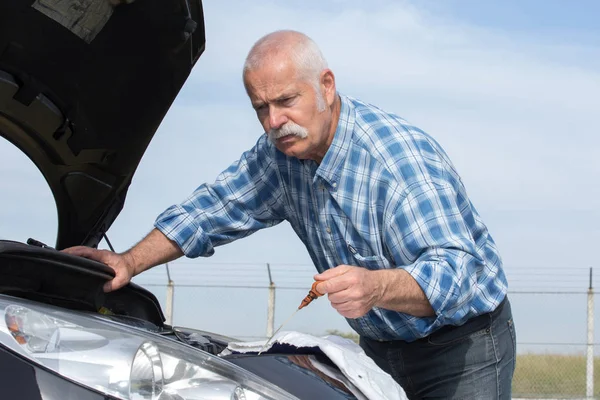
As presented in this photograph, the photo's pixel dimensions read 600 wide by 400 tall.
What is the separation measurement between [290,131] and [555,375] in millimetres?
10463

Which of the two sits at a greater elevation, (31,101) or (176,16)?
(176,16)

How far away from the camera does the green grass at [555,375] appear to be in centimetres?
1216

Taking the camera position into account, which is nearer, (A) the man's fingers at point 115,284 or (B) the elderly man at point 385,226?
(B) the elderly man at point 385,226

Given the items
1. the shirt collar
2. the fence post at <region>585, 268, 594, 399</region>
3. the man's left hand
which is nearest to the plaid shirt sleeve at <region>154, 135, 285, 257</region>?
the shirt collar

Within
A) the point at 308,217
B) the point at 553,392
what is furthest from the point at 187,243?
the point at 553,392

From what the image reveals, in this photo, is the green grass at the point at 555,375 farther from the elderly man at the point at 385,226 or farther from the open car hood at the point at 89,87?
the open car hood at the point at 89,87

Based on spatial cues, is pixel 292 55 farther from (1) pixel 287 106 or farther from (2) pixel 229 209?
(2) pixel 229 209

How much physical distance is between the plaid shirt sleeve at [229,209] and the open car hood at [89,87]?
0.84 feet

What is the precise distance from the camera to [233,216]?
3377 millimetres

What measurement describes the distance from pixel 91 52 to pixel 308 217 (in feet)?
3.10

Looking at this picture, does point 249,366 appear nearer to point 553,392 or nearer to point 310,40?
point 310,40

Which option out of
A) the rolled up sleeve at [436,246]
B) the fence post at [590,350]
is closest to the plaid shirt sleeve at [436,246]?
the rolled up sleeve at [436,246]

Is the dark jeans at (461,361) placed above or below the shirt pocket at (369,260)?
below

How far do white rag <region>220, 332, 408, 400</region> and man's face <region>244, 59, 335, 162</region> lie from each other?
697 millimetres
